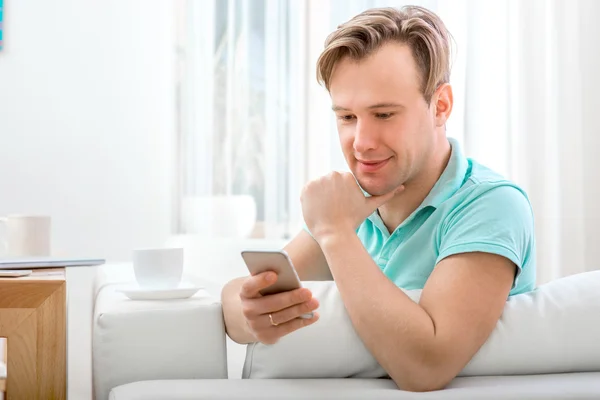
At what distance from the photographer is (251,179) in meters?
3.77

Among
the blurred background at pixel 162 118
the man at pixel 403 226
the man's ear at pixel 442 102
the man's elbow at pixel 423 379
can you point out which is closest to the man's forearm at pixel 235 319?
the man at pixel 403 226

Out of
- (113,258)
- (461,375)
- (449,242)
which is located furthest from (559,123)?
(113,258)

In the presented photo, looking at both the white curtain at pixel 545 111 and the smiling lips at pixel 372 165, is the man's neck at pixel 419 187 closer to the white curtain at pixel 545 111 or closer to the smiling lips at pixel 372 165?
the smiling lips at pixel 372 165

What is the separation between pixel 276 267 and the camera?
3.21 feet

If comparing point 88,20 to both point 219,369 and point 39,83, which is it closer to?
point 39,83

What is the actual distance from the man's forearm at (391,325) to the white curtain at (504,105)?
0.57 meters

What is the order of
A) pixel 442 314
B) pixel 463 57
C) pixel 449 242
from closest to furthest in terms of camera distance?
pixel 442 314
pixel 449 242
pixel 463 57

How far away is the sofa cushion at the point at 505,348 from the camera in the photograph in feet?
3.27

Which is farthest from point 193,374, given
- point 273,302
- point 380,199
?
point 380,199

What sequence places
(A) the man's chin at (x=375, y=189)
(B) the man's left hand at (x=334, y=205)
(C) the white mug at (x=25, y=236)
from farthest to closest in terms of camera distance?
1. (C) the white mug at (x=25, y=236)
2. (A) the man's chin at (x=375, y=189)
3. (B) the man's left hand at (x=334, y=205)

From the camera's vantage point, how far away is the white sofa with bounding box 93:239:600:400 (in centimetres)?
92

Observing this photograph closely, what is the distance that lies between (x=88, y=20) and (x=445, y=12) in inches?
88.5

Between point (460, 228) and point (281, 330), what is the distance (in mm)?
323

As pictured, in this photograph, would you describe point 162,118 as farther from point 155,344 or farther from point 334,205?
point 155,344
